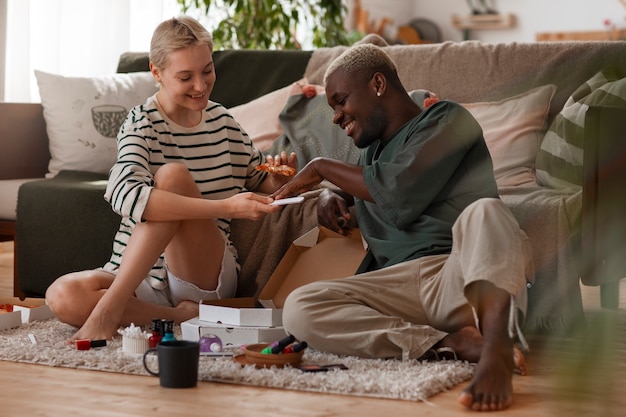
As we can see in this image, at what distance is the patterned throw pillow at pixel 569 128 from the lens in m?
2.35

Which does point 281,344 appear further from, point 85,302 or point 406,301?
point 85,302

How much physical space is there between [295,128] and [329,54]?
0.40 metres

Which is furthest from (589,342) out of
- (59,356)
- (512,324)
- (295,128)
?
(295,128)

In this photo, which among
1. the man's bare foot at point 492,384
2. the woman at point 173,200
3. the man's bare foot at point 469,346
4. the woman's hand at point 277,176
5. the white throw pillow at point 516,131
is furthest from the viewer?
the white throw pillow at point 516,131

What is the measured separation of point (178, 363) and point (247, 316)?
397 millimetres

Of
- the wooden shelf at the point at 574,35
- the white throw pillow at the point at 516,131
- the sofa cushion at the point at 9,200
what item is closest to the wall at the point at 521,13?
the wooden shelf at the point at 574,35

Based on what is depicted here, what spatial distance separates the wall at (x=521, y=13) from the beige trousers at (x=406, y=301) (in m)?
5.24

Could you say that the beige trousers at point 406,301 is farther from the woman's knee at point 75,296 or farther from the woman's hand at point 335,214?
the woman's knee at point 75,296

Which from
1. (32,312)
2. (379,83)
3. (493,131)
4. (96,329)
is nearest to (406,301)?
(379,83)

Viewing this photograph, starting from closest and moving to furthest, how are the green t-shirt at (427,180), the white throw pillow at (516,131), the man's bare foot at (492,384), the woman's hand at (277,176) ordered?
the man's bare foot at (492,384) < the green t-shirt at (427,180) < the woman's hand at (277,176) < the white throw pillow at (516,131)

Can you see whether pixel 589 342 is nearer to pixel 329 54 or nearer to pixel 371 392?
pixel 371 392

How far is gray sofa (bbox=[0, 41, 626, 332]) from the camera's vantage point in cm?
228

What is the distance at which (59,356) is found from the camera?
1.99 metres

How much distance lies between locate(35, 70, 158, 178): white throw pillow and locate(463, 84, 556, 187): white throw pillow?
1.30m
